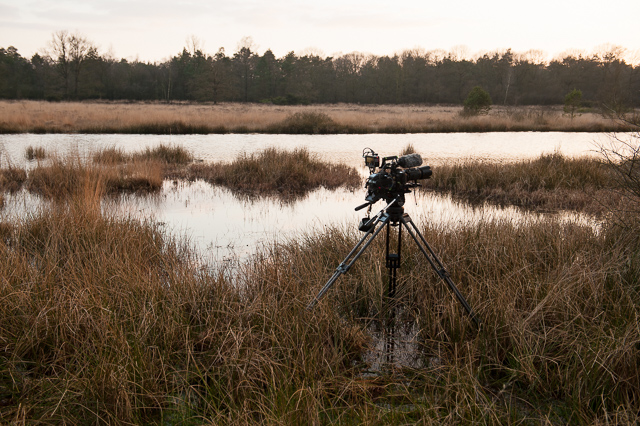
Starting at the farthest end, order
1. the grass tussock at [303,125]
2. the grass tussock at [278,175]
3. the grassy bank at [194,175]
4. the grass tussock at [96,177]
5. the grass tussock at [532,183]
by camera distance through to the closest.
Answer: the grass tussock at [303,125], the grass tussock at [278,175], the grassy bank at [194,175], the grass tussock at [532,183], the grass tussock at [96,177]

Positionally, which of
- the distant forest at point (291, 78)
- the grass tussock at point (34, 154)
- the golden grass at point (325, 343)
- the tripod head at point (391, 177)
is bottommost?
the golden grass at point (325, 343)

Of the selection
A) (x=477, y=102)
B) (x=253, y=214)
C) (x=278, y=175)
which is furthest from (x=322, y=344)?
(x=477, y=102)

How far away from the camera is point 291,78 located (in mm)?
56594

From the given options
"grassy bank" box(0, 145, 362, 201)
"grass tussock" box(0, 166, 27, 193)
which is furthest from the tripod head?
"grass tussock" box(0, 166, 27, 193)

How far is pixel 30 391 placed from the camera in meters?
2.48

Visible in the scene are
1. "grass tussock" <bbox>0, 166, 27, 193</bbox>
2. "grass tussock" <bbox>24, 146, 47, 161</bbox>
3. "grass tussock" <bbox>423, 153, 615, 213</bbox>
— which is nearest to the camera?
"grass tussock" <bbox>423, 153, 615, 213</bbox>

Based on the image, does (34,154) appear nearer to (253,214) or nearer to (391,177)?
(253,214)

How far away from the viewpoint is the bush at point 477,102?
2909cm

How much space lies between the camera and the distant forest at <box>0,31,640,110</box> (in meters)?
46.8

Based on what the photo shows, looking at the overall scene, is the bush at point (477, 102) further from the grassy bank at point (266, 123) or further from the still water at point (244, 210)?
the still water at point (244, 210)

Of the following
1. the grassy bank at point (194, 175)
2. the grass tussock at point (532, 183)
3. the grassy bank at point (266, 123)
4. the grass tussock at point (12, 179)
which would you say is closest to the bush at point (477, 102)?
the grassy bank at point (266, 123)

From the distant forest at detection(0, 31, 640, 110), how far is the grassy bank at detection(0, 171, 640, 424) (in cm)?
4584

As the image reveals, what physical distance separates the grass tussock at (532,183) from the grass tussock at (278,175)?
2346 millimetres

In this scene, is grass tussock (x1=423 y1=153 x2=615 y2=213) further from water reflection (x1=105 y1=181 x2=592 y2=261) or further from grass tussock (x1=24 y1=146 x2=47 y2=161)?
grass tussock (x1=24 y1=146 x2=47 y2=161)
